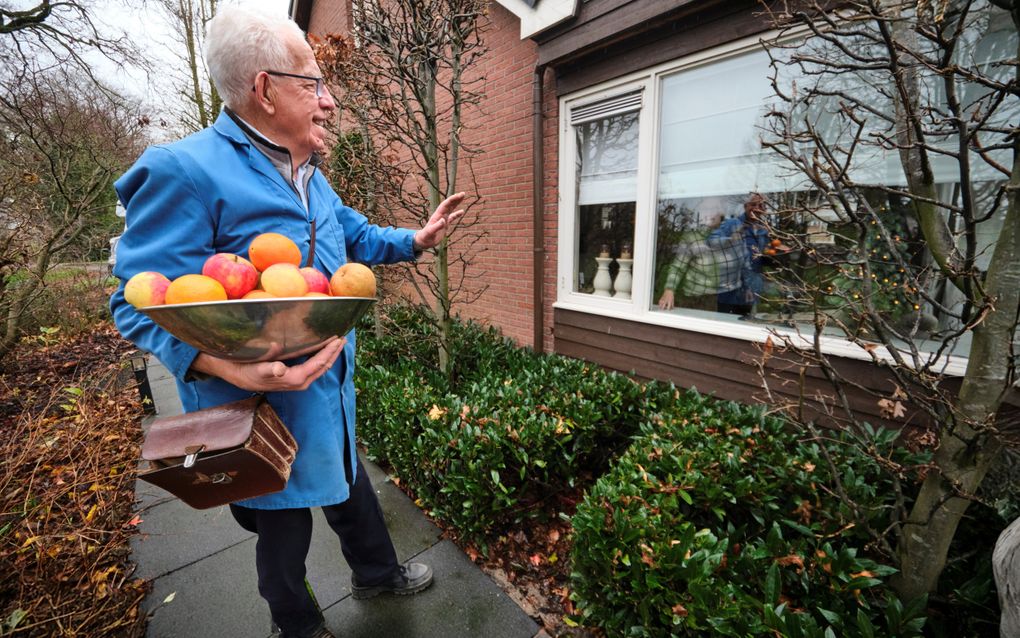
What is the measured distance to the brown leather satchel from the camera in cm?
109

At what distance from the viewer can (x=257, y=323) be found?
912 millimetres

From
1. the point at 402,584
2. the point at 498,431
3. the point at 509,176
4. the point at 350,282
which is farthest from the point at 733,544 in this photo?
the point at 509,176

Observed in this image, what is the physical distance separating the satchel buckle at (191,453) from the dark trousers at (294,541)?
1.68 ft

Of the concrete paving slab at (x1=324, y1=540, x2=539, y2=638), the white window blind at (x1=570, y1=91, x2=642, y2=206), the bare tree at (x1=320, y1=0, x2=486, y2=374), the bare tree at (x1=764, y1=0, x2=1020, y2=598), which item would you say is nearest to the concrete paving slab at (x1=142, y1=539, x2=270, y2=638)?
the concrete paving slab at (x1=324, y1=540, x2=539, y2=638)

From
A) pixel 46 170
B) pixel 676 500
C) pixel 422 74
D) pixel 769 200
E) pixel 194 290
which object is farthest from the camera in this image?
pixel 46 170

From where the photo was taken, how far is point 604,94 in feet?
12.3


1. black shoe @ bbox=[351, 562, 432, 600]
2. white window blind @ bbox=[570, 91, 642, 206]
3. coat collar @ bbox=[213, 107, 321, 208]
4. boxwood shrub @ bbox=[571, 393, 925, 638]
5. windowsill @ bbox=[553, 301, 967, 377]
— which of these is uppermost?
white window blind @ bbox=[570, 91, 642, 206]

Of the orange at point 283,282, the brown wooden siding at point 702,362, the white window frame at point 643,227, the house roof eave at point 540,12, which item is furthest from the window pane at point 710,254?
the orange at point 283,282

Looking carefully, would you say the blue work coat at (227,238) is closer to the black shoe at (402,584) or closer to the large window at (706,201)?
the black shoe at (402,584)

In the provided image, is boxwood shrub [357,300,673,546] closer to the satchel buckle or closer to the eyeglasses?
the satchel buckle

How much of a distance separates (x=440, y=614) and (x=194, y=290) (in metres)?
1.97

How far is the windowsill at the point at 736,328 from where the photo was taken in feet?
8.20

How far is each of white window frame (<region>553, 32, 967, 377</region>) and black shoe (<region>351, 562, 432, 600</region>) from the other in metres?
2.56

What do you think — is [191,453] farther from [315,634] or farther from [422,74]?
[422,74]
